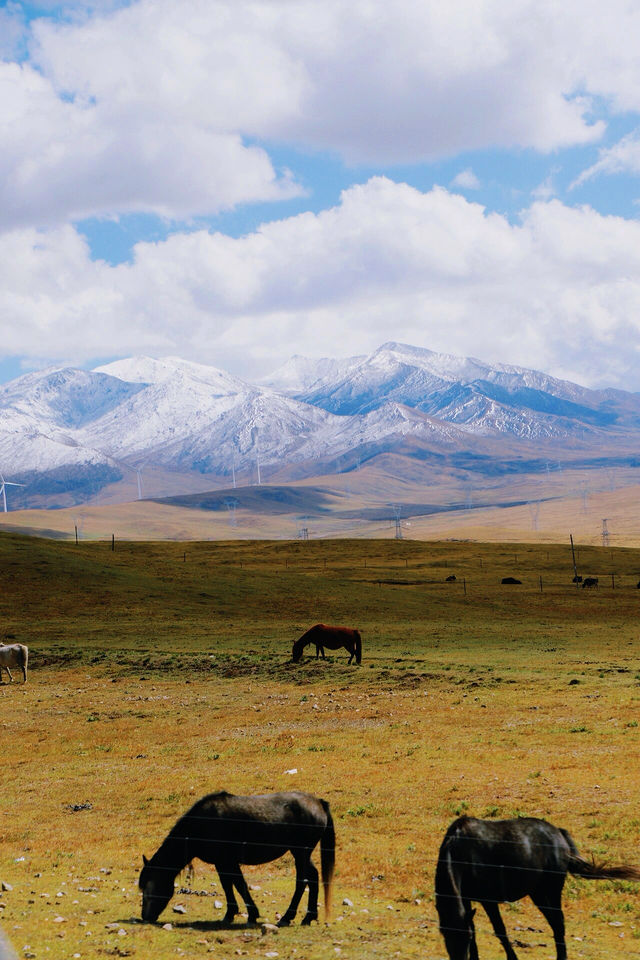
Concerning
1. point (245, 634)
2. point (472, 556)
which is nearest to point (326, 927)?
point (245, 634)

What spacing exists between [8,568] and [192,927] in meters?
86.9

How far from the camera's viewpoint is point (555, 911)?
12.2 meters

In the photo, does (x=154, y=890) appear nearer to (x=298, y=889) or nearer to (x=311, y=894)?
(x=298, y=889)

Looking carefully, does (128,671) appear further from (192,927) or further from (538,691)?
(192,927)

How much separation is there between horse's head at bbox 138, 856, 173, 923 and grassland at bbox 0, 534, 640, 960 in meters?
0.33

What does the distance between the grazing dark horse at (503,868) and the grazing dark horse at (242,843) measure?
2709 mm

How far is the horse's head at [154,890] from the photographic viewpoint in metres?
13.6

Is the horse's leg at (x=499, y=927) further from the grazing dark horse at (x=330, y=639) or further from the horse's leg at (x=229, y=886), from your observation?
the grazing dark horse at (x=330, y=639)

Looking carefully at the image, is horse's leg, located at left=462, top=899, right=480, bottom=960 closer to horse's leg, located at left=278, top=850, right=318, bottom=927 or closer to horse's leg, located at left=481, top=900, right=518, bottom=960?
horse's leg, located at left=481, top=900, right=518, bottom=960

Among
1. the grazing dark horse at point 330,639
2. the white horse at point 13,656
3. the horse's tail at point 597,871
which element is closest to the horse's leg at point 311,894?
the horse's tail at point 597,871

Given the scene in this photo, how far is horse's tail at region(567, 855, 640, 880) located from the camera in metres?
12.5

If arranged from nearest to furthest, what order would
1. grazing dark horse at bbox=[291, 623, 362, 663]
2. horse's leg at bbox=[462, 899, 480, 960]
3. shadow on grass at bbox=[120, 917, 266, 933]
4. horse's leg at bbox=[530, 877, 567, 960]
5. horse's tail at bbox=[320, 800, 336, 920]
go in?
A: 1. horse's leg at bbox=[462, 899, 480, 960]
2. horse's leg at bbox=[530, 877, 567, 960]
3. shadow on grass at bbox=[120, 917, 266, 933]
4. horse's tail at bbox=[320, 800, 336, 920]
5. grazing dark horse at bbox=[291, 623, 362, 663]

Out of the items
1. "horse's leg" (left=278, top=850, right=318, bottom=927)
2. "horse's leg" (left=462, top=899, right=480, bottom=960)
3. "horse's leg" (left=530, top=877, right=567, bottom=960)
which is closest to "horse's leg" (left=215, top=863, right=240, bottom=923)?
"horse's leg" (left=278, top=850, right=318, bottom=927)

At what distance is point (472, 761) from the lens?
2580cm
